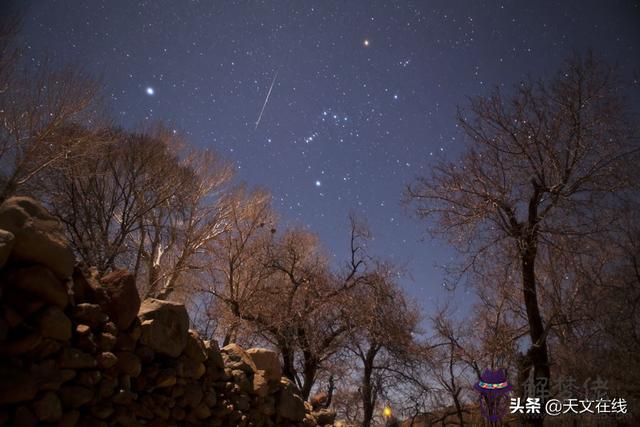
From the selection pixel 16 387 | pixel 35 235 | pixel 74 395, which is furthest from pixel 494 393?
pixel 35 235

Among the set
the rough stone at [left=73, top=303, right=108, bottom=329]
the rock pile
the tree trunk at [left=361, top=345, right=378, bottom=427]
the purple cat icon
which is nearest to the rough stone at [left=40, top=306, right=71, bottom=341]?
the rock pile

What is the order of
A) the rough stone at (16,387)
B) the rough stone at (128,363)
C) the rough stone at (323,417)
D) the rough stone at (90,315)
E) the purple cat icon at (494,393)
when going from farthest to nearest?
1. the purple cat icon at (494,393)
2. the rough stone at (323,417)
3. the rough stone at (128,363)
4. the rough stone at (90,315)
5. the rough stone at (16,387)

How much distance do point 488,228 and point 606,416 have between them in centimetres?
510

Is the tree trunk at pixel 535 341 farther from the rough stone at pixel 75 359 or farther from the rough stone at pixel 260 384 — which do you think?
the rough stone at pixel 75 359

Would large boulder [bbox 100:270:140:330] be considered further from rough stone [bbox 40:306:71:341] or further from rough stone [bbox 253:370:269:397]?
rough stone [bbox 253:370:269:397]

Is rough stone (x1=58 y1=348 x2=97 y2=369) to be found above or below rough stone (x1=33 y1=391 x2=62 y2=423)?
above

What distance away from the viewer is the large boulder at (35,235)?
2.48 meters

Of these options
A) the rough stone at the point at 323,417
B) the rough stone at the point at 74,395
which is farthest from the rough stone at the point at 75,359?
the rough stone at the point at 323,417

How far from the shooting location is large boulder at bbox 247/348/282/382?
5016mm

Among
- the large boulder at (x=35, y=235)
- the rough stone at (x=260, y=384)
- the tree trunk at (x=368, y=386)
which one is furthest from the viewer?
the tree trunk at (x=368, y=386)

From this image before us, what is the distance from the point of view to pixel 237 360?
4781 millimetres

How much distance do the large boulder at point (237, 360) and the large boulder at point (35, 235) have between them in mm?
2542

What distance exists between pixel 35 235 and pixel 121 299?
2.87ft

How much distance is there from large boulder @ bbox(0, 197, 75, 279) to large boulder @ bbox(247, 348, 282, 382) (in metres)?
2.90
